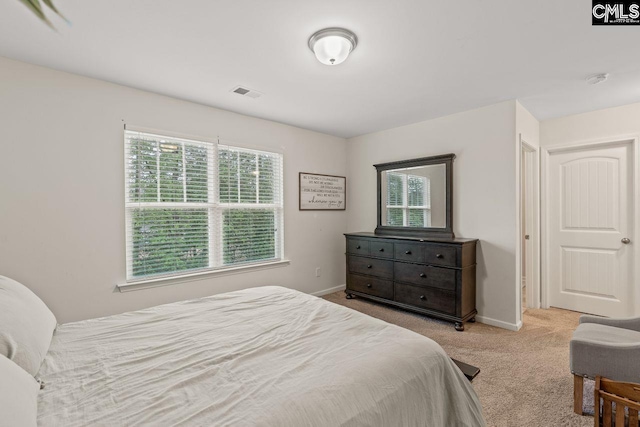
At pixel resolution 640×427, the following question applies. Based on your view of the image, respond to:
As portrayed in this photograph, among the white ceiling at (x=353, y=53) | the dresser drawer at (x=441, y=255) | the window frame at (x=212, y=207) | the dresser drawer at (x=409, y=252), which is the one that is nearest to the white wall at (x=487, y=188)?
the white ceiling at (x=353, y=53)

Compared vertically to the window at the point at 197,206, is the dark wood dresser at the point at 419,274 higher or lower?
lower

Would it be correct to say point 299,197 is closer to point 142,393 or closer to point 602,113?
point 142,393

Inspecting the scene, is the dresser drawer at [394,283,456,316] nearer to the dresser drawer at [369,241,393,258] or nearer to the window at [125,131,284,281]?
→ the dresser drawer at [369,241,393,258]

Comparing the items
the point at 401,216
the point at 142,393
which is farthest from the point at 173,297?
the point at 401,216

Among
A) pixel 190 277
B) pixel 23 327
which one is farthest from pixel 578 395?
pixel 190 277

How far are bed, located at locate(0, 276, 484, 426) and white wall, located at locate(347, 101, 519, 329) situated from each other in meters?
2.16

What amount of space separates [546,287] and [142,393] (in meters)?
4.49

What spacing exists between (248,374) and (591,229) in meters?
4.23

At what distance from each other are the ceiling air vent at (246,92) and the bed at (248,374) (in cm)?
207

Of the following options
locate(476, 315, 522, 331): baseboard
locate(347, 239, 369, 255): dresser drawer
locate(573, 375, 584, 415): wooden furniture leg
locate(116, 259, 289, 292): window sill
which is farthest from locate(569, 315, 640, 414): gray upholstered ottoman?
locate(116, 259, 289, 292): window sill

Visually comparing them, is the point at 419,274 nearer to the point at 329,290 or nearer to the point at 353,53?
the point at 329,290

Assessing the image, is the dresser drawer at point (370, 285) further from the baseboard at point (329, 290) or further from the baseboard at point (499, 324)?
the baseboard at point (499, 324)

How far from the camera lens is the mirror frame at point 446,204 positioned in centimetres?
356

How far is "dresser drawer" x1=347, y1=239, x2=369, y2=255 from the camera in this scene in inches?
158
